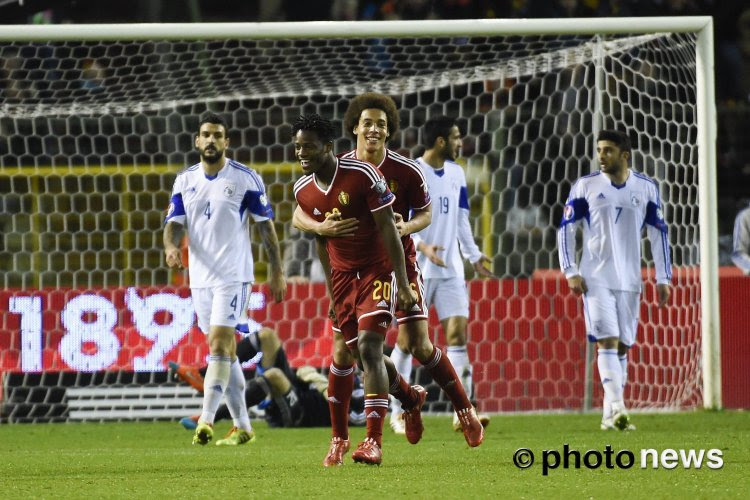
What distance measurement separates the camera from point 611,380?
9.18m

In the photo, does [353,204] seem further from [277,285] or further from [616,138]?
[616,138]

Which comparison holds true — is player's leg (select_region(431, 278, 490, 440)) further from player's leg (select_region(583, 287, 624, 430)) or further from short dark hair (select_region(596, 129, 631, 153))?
short dark hair (select_region(596, 129, 631, 153))

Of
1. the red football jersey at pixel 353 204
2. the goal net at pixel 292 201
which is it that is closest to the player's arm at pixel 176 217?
the goal net at pixel 292 201

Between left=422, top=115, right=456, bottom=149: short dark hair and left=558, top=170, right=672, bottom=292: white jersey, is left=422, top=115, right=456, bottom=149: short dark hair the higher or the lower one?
the higher one

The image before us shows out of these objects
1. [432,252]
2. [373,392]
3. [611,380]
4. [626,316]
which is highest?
[432,252]

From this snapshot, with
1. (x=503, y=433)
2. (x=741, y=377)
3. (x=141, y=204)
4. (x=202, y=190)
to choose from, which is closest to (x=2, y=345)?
(x=141, y=204)

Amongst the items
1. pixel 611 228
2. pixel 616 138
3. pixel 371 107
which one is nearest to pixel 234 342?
pixel 371 107

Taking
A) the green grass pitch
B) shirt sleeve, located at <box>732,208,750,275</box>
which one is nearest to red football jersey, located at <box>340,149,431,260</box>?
the green grass pitch

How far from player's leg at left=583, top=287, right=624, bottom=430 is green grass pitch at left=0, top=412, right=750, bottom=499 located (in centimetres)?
32

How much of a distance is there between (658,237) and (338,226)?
3.59 meters

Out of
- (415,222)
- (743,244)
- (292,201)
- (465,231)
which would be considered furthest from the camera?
(292,201)

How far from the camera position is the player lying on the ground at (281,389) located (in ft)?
33.0

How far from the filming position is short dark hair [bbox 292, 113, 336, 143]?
6457mm

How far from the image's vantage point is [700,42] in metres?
10.6
